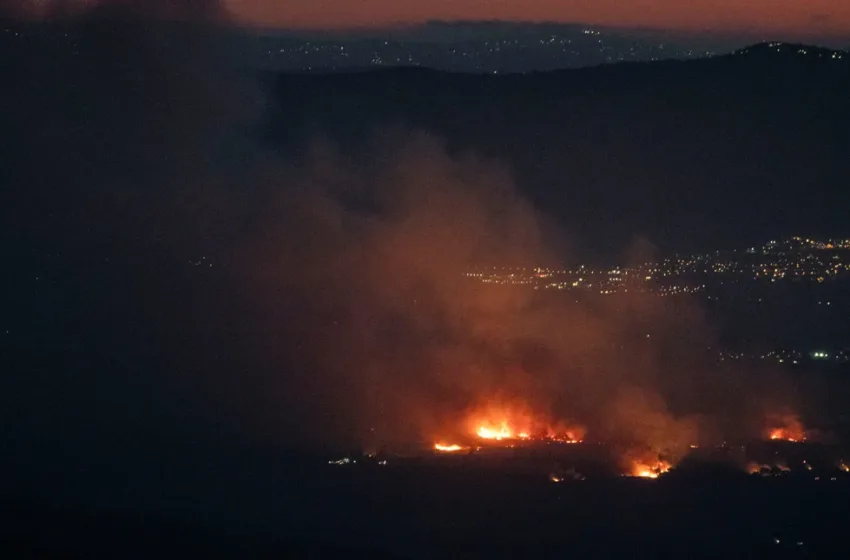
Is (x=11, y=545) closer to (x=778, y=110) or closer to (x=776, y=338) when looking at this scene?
(x=776, y=338)

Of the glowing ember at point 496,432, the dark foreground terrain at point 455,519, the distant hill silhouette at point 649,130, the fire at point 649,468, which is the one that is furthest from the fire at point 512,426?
the distant hill silhouette at point 649,130

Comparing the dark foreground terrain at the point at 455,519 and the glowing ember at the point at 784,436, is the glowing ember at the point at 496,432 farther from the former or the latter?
the glowing ember at the point at 784,436

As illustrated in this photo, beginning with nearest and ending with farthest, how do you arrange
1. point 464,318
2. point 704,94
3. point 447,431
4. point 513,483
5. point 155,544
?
1. point 155,544
2. point 513,483
3. point 447,431
4. point 464,318
5. point 704,94

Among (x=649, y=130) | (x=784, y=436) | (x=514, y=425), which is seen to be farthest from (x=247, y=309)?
(x=649, y=130)

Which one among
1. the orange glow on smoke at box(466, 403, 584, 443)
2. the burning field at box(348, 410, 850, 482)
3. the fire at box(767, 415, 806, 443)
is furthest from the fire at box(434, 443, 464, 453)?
the fire at box(767, 415, 806, 443)

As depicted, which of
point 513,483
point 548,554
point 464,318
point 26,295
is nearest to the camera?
point 548,554

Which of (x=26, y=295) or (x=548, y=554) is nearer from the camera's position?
(x=548, y=554)

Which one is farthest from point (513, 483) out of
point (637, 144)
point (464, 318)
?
point (637, 144)
